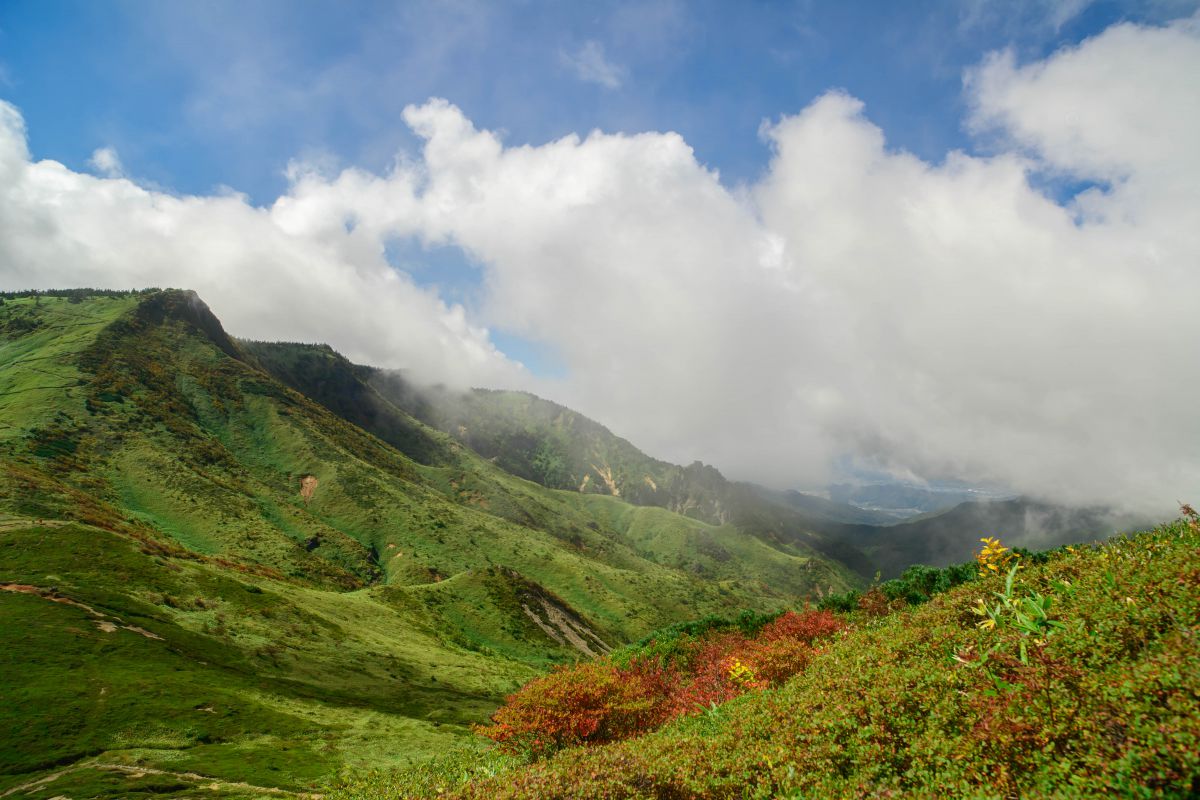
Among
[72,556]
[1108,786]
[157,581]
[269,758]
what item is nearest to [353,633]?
[157,581]

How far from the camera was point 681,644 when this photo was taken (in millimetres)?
39438

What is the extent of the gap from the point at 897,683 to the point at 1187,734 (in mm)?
6158

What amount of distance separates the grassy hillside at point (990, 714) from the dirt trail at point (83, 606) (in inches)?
1953

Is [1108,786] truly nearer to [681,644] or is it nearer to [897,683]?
[897,683]

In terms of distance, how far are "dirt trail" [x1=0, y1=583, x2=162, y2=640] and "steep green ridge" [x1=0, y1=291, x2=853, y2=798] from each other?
0.27m

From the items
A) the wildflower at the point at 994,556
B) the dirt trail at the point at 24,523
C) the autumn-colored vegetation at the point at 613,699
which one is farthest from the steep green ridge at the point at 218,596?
the wildflower at the point at 994,556

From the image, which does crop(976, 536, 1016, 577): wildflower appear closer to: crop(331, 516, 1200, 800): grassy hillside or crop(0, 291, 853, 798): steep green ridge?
crop(331, 516, 1200, 800): grassy hillside

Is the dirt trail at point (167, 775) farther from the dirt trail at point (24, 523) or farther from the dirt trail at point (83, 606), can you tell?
the dirt trail at point (24, 523)

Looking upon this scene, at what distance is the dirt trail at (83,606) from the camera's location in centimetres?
4601

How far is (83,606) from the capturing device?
47250 millimetres

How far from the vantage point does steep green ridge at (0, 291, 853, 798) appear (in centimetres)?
3356

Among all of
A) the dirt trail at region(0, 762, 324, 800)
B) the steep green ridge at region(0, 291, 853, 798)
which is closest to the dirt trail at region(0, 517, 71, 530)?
the steep green ridge at region(0, 291, 853, 798)

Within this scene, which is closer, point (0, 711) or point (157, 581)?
point (0, 711)

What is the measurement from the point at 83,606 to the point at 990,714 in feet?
229
